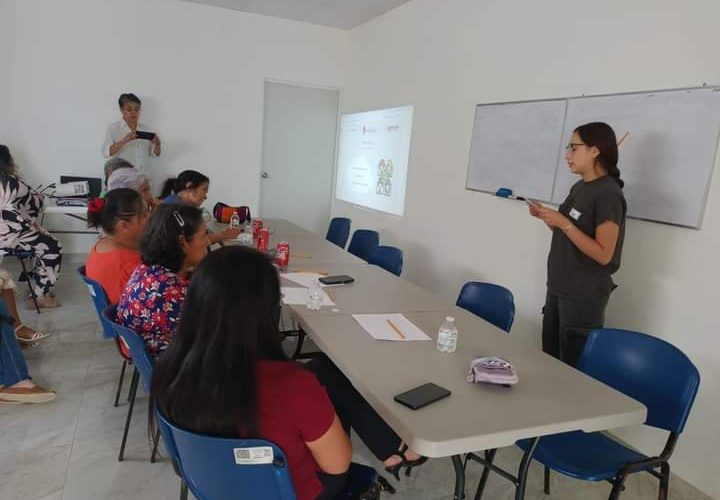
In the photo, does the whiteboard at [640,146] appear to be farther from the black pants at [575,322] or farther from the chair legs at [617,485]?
the chair legs at [617,485]

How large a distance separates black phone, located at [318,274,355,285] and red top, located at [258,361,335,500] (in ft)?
4.50

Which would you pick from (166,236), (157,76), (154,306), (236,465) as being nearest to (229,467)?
(236,465)

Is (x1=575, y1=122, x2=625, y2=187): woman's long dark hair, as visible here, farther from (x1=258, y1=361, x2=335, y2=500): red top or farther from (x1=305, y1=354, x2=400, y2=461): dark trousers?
(x1=258, y1=361, x2=335, y2=500): red top

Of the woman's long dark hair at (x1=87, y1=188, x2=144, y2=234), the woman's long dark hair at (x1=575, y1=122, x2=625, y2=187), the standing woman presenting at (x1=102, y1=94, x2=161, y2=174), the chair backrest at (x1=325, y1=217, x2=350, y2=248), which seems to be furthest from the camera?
the standing woman presenting at (x1=102, y1=94, x2=161, y2=174)

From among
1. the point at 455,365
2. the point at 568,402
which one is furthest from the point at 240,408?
the point at 568,402

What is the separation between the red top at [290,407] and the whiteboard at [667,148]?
210 centimetres

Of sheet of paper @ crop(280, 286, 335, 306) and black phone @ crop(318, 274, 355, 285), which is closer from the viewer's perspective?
sheet of paper @ crop(280, 286, 335, 306)

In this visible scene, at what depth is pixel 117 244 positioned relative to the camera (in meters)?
2.34

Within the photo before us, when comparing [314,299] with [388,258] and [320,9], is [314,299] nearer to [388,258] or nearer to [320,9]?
[388,258]

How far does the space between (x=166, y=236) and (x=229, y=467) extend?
1046mm

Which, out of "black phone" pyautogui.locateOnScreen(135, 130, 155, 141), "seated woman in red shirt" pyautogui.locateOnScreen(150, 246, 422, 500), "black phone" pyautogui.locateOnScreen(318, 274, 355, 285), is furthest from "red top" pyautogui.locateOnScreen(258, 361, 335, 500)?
"black phone" pyautogui.locateOnScreen(135, 130, 155, 141)

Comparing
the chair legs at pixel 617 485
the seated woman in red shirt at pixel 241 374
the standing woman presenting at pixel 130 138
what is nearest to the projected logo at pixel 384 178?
the standing woman presenting at pixel 130 138

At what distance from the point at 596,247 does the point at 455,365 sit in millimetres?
932

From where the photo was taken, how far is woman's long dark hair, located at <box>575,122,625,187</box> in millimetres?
2227
